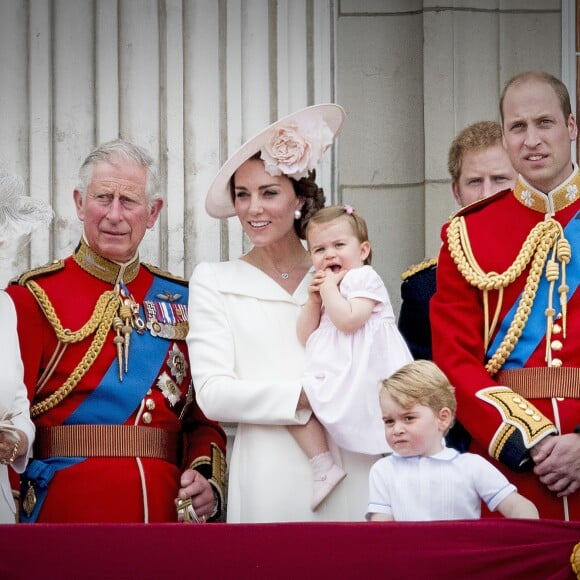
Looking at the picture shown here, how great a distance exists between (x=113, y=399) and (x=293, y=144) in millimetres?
907

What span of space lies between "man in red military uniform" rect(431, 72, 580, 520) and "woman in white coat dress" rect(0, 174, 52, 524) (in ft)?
3.70

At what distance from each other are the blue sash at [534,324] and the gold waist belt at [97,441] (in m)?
1.04

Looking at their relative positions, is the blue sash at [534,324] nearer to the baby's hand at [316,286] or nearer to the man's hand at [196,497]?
the baby's hand at [316,286]

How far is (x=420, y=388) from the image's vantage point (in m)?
3.86

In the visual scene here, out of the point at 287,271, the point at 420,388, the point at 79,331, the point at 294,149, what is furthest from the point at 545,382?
the point at 79,331

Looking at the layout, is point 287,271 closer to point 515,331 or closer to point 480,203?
point 480,203

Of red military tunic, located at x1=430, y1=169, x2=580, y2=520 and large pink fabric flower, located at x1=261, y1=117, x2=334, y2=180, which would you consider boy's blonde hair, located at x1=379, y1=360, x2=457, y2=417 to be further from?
large pink fabric flower, located at x1=261, y1=117, x2=334, y2=180

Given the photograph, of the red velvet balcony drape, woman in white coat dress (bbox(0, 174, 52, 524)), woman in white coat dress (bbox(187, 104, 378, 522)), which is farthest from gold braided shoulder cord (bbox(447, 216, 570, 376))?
woman in white coat dress (bbox(0, 174, 52, 524))

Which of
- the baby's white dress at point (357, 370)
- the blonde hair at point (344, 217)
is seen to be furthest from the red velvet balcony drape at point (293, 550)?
the blonde hair at point (344, 217)

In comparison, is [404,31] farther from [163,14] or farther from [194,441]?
[194,441]

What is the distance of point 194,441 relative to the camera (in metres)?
4.77

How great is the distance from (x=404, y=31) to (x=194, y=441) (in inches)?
70.2

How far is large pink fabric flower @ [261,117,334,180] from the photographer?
4633 mm

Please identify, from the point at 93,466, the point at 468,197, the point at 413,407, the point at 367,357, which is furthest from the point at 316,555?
the point at 468,197
